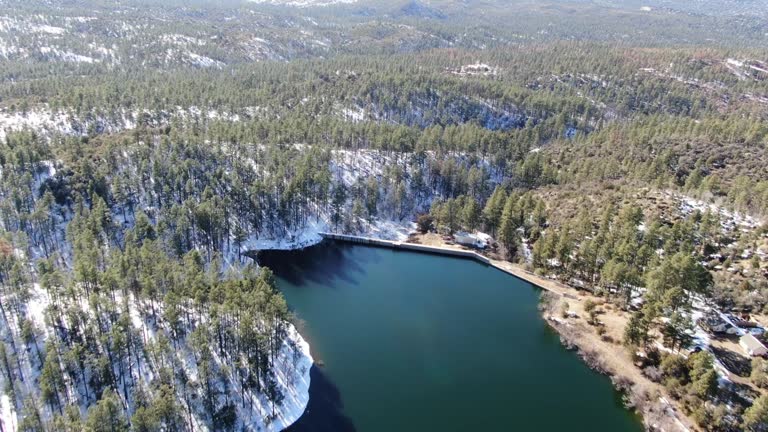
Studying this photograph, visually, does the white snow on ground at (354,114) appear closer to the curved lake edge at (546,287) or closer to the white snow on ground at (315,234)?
the white snow on ground at (315,234)

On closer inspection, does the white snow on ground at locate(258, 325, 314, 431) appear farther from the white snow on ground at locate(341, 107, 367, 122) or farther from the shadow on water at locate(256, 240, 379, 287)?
the white snow on ground at locate(341, 107, 367, 122)

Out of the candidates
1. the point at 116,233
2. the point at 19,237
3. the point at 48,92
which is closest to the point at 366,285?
the point at 116,233

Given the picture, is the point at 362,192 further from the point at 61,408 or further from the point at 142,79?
the point at 142,79

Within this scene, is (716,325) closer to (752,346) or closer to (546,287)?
(752,346)

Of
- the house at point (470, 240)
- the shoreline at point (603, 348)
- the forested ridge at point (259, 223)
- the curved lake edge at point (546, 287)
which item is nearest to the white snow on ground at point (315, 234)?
the forested ridge at point (259, 223)

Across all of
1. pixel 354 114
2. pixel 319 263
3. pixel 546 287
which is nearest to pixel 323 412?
pixel 319 263
